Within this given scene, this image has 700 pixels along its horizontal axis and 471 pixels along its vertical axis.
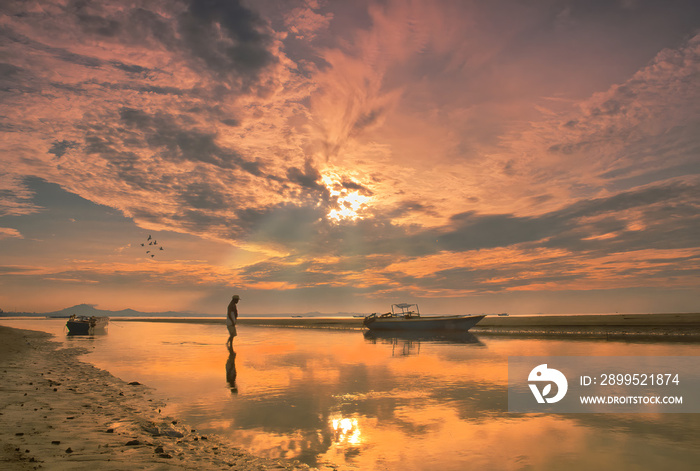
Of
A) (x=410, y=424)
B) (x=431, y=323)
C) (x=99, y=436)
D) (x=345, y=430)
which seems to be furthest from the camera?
(x=431, y=323)

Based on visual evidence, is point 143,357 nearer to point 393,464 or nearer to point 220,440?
point 220,440

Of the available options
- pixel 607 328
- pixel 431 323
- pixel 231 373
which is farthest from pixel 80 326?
pixel 607 328

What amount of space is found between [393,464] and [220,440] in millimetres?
3802

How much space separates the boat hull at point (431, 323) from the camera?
54.5 m

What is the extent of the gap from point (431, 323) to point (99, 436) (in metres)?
50.1

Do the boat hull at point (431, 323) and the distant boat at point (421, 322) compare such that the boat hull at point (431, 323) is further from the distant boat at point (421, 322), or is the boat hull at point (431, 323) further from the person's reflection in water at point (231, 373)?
the person's reflection in water at point (231, 373)

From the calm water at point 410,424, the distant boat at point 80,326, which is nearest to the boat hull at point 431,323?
the calm water at point 410,424

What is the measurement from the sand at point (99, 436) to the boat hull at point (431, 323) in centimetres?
4551

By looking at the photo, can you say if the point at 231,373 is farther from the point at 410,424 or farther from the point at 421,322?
the point at 421,322

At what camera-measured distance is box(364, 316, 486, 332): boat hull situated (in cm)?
5453

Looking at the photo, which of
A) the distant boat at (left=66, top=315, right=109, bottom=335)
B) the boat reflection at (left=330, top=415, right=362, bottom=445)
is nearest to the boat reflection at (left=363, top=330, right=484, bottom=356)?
the boat reflection at (left=330, top=415, right=362, bottom=445)

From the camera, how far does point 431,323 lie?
2162 inches

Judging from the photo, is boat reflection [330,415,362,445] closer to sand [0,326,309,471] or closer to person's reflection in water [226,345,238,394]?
sand [0,326,309,471]

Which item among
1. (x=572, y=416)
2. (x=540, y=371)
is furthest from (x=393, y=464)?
(x=540, y=371)
